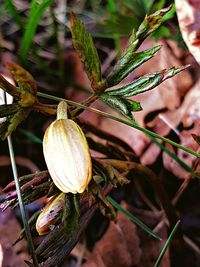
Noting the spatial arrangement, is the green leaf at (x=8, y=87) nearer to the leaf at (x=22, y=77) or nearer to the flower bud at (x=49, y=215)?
the leaf at (x=22, y=77)

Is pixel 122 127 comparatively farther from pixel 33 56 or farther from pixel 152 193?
pixel 33 56

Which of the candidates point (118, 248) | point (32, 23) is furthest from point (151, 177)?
point (32, 23)

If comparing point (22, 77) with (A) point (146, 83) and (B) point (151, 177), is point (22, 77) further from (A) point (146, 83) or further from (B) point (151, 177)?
(B) point (151, 177)

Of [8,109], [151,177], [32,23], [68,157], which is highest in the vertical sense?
[32,23]

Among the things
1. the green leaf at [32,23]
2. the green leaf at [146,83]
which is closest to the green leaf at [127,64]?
the green leaf at [146,83]

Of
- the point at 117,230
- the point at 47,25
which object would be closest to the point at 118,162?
the point at 117,230
